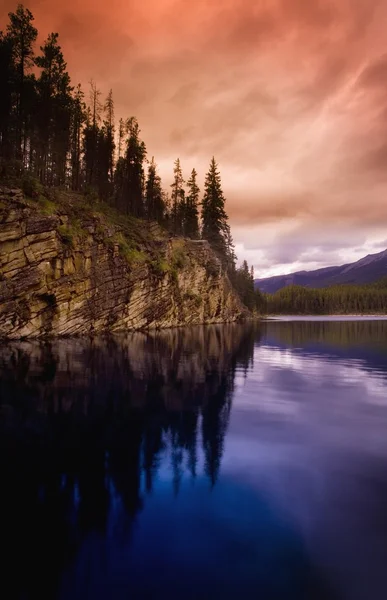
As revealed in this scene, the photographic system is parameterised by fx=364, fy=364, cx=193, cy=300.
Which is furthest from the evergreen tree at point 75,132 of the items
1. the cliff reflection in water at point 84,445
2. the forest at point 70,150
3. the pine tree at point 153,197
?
the cliff reflection in water at point 84,445

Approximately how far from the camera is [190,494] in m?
7.24

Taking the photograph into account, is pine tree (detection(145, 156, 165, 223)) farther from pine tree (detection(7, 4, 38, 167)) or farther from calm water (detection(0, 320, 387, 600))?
calm water (detection(0, 320, 387, 600))

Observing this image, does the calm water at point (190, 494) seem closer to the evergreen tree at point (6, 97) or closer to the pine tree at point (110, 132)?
the evergreen tree at point (6, 97)

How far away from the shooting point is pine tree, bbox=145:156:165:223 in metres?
82.9

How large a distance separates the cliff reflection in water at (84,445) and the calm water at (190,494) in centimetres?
4

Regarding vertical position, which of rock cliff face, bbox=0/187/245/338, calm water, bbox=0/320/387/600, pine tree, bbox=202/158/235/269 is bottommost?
calm water, bbox=0/320/387/600

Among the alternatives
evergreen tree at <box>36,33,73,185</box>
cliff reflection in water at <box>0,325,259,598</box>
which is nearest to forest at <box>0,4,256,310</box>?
evergreen tree at <box>36,33,73,185</box>

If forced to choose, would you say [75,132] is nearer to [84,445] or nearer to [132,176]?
[132,176]

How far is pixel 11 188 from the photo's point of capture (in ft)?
115

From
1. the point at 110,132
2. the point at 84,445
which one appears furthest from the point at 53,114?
the point at 84,445

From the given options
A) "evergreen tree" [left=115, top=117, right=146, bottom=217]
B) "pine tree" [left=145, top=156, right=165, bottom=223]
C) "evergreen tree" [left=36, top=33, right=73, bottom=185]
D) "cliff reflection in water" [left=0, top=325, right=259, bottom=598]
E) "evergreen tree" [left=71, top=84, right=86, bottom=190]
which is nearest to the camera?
"cliff reflection in water" [left=0, top=325, right=259, bottom=598]

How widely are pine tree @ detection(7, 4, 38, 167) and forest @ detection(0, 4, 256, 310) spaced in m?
0.09

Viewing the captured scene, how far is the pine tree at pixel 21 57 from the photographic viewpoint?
43375mm

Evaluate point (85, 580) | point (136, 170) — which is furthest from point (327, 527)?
point (136, 170)
